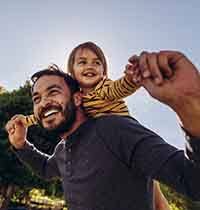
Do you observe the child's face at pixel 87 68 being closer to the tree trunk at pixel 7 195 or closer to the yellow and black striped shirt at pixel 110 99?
the yellow and black striped shirt at pixel 110 99

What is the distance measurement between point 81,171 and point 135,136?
0.59 metres

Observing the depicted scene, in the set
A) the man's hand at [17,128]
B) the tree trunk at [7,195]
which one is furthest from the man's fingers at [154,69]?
the tree trunk at [7,195]

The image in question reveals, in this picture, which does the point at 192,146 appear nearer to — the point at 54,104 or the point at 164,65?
the point at 164,65

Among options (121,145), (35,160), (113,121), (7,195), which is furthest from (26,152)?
(7,195)

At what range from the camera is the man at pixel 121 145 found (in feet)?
5.23

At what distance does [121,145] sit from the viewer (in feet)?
7.81

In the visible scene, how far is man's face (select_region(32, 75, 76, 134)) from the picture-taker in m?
2.81

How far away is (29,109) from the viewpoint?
21.0 meters

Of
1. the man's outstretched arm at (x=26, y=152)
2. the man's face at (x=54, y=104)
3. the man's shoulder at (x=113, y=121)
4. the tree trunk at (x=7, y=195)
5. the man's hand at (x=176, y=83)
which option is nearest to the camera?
the man's hand at (x=176, y=83)

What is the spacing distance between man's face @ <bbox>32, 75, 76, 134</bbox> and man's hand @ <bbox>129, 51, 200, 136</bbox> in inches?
48.6

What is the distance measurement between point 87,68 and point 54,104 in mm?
928

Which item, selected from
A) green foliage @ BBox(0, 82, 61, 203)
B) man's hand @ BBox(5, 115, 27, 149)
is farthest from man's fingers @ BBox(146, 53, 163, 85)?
green foliage @ BBox(0, 82, 61, 203)

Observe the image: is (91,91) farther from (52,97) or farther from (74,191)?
(74,191)

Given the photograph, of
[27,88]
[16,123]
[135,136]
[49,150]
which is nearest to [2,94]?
[27,88]
